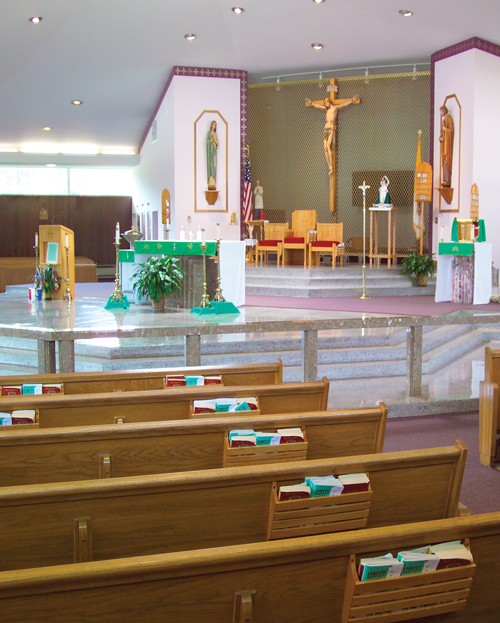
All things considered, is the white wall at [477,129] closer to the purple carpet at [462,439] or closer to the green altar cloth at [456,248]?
the green altar cloth at [456,248]

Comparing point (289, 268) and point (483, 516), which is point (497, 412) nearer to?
point (483, 516)

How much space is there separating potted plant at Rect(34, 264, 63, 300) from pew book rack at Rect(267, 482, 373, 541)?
5899 mm

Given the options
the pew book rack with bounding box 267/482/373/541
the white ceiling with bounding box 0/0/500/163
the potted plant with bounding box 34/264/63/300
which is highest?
the white ceiling with bounding box 0/0/500/163

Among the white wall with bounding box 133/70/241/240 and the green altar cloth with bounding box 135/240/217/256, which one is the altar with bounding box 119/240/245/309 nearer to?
the green altar cloth with bounding box 135/240/217/256

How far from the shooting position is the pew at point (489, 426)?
3.79 meters

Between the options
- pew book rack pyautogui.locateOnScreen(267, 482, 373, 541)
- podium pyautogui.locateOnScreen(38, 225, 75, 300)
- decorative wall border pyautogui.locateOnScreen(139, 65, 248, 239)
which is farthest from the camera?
decorative wall border pyautogui.locateOnScreen(139, 65, 248, 239)

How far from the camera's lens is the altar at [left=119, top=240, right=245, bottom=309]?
7242 mm

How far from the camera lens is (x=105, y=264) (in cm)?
1659

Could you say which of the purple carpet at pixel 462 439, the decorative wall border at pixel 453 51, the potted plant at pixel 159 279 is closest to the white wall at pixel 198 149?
the decorative wall border at pixel 453 51

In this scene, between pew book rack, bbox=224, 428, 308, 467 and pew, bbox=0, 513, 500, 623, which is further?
pew book rack, bbox=224, 428, 308, 467

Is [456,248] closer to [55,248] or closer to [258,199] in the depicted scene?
[258,199]

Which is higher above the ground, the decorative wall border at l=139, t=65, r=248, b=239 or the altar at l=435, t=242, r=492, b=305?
the decorative wall border at l=139, t=65, r=248, b=239

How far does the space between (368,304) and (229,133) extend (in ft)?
15.4

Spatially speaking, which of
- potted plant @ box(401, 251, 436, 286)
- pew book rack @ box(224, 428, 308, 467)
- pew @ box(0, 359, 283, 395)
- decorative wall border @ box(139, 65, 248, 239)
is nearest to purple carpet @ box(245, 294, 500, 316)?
potted plant @ box(401, 251, 436, 286)
